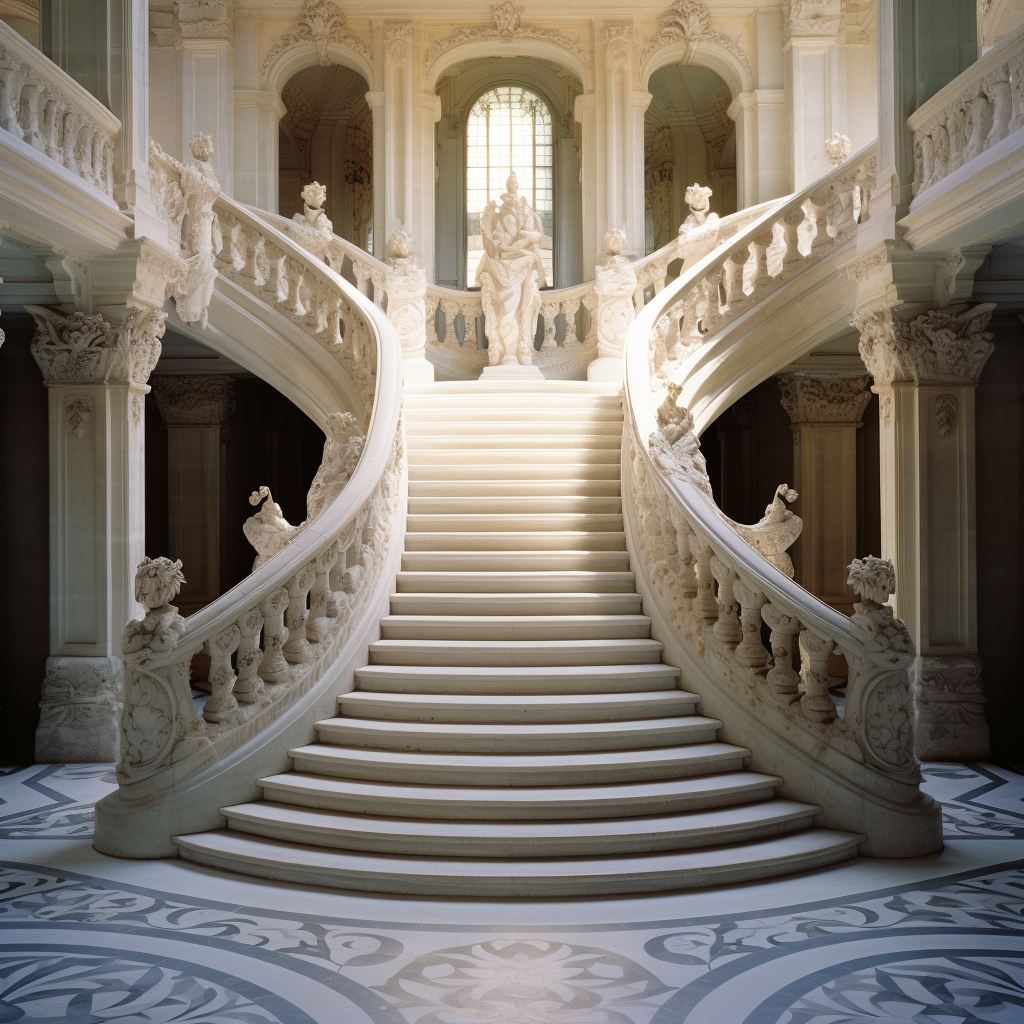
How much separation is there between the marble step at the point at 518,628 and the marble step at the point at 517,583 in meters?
0.44

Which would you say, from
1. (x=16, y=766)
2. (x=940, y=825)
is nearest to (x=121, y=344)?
(x=16, y=766)

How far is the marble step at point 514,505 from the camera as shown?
8531 mm

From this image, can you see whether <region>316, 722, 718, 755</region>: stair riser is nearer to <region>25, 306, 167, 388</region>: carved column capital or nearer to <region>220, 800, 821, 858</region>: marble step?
<region>220, 800, 821, 858</region>: marble step

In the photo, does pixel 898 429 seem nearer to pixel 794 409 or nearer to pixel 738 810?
pixel 738 810

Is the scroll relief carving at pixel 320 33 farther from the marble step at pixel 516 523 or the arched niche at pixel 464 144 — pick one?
the marble step at pixel 516 523

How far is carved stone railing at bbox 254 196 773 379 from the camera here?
12.6 meters

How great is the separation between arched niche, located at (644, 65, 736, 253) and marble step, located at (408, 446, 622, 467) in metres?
12.5

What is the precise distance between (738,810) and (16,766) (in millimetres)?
5643

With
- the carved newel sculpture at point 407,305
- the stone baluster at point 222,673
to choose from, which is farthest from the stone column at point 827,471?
the stone baluster at point 222,673

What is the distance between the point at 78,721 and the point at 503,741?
415 centimetres

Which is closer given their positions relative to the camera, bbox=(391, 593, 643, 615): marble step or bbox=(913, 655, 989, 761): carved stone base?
bbox=(391, 593, 643, 615): marble step

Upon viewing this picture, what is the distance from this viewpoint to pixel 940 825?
5.59 metres

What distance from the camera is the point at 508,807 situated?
530 centimetres


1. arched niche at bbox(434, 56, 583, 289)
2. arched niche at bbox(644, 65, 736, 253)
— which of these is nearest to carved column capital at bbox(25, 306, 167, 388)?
arched niche at bbox(434, 56, 583, 289)
